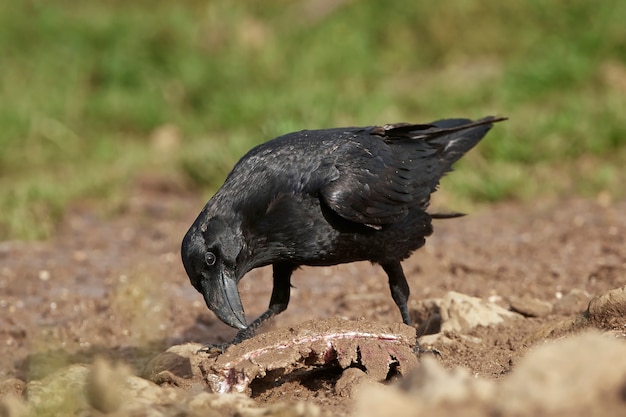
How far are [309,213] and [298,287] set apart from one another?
84.3 inches

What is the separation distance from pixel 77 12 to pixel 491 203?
8.27 metres

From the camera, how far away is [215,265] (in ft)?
15.1

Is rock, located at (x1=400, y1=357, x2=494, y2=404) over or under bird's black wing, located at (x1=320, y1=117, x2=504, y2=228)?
under

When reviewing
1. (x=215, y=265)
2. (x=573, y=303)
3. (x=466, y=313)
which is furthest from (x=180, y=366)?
(x=573, y=303)

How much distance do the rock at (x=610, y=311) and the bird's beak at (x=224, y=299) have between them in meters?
1.68

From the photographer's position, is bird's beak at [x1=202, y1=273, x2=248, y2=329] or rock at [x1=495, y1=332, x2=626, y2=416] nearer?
rock at [x1=495, y1=332, x2=626, y2=416]

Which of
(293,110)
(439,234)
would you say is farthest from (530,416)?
(293,110)

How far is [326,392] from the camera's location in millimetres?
4266

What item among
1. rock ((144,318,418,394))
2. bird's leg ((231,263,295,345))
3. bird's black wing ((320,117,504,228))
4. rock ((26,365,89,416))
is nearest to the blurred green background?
bird's black wing ((320,117,504,228))

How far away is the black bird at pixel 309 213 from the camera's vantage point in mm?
4625

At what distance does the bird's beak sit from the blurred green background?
375 cm

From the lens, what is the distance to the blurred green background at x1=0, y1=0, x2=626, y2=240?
8.99 metres

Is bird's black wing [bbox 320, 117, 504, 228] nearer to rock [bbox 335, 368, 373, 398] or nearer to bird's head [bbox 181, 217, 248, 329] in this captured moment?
bird's head [bbox 181, 217, 248, 329]

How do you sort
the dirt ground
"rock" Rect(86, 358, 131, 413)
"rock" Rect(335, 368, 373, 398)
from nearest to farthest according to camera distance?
"rock" Rect(86, 358, 131, 413)
"rock" Rect(335, 368, 373, 398)
the dirt ground
